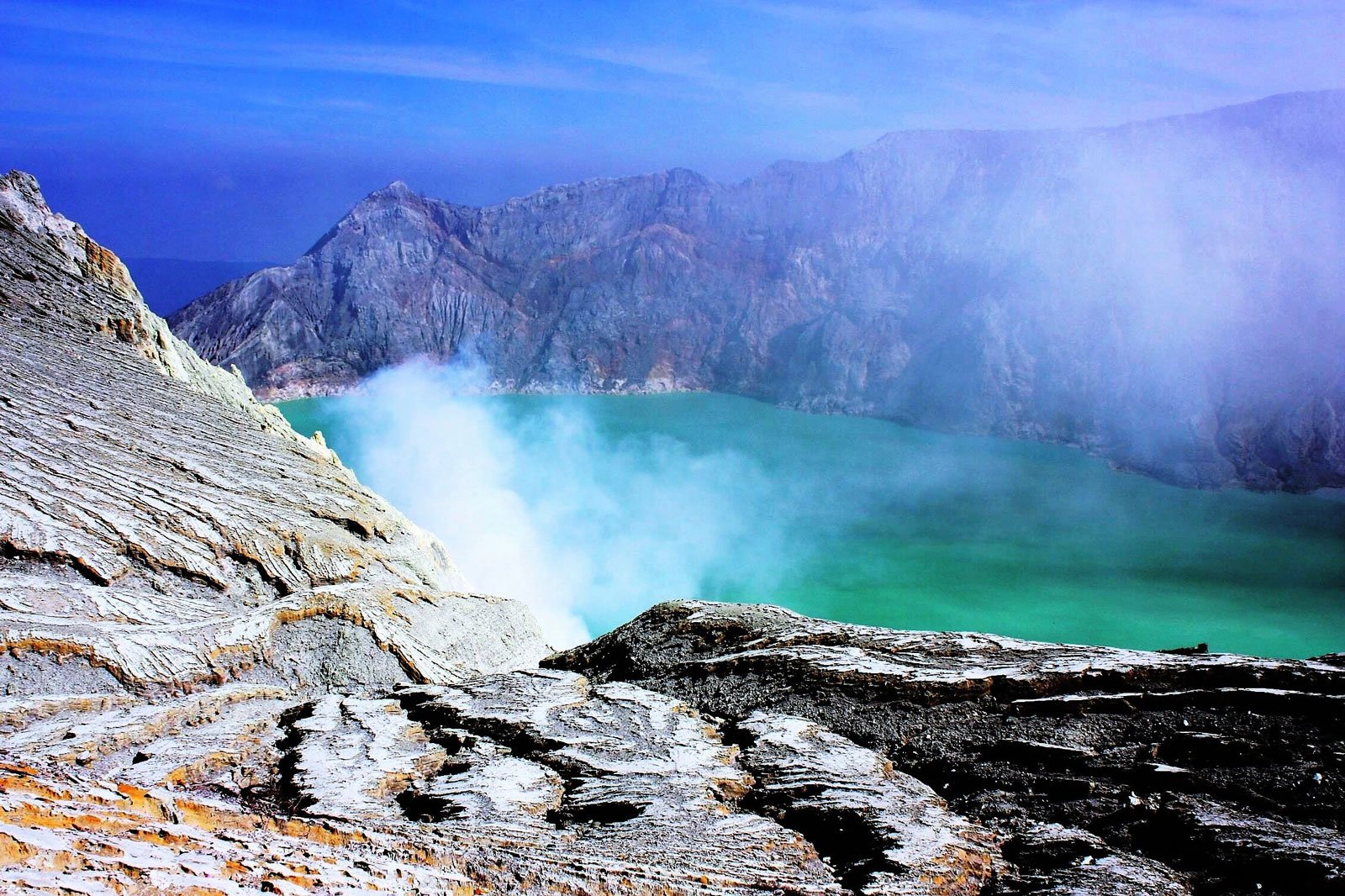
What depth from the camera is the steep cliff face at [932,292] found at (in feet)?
177

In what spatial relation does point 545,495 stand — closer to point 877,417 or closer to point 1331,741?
point 877,417

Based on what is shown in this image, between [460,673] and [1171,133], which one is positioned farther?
[1171,133]

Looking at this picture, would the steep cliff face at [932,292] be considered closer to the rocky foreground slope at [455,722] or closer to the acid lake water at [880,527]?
the acid lake water at [880,527]

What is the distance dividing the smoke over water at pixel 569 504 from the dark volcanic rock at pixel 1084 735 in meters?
12.7

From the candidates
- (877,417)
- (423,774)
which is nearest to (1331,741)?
(423,774)

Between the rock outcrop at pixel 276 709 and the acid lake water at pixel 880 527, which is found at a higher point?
the acid lake water at pixel 880 527

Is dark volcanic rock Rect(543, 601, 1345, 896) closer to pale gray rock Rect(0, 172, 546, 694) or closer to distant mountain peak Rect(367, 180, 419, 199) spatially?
pale gray rock Rect(0, 172, 546, 694)

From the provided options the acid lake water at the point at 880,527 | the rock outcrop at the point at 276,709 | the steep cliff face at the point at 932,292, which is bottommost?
the rock outcrop at the point at 276,709

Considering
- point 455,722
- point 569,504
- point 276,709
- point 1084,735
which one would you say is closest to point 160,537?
point 276,709

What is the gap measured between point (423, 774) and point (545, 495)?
3842cm

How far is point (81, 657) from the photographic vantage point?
694 cm

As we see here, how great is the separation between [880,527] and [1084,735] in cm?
3381

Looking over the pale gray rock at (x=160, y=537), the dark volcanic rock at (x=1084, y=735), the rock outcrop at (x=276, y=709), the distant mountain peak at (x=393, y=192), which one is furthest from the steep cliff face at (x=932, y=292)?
the rock outcrop at (x=276, y=709)

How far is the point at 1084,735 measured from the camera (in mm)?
6500
